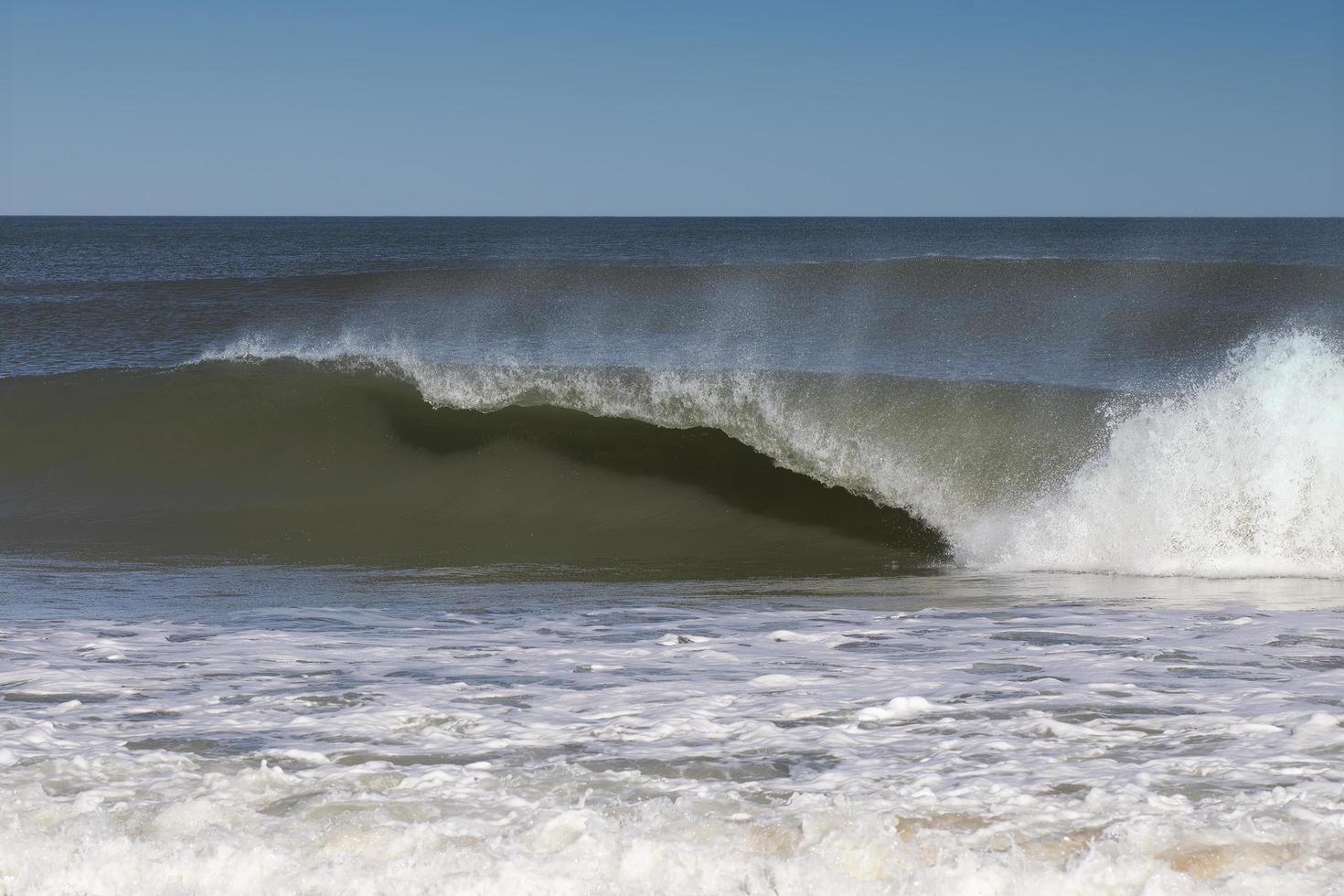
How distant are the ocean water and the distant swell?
38mm

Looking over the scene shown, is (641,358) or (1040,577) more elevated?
(641,358)

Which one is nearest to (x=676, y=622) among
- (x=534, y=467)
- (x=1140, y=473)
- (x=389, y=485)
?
(x=1140, y=473)

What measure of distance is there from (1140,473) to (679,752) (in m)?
5.13

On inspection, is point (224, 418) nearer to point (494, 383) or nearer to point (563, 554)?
point (494, 383)

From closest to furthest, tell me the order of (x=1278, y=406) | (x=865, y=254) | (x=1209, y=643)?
(x=1209, y=643), (x=1278, y=406), (x=865, y=254)

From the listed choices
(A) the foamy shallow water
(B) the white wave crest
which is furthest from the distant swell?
(A) the foamy shallow water

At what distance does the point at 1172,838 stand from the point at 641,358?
1281cm

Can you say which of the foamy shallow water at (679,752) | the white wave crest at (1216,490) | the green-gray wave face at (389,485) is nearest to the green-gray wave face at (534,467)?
the green-gray wave face at (389,485)

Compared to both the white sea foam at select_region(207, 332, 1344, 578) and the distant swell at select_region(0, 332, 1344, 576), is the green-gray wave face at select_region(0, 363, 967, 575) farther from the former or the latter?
the white sea foam at select_region(207, 332, 1344, 578)

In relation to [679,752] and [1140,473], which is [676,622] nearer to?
[679,752]

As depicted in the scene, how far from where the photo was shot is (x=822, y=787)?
3041 millimetres

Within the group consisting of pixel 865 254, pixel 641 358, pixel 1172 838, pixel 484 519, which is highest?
pixel 865 254

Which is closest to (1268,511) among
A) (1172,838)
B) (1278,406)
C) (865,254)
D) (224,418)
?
(1278,406)

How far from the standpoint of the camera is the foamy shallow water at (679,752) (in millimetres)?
2645
